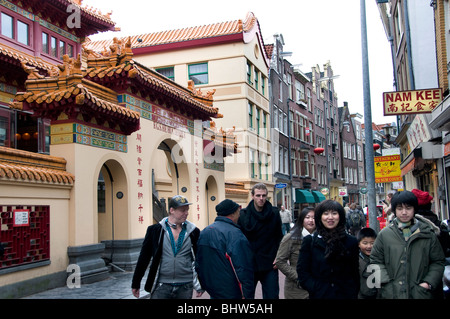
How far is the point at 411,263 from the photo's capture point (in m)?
4.70

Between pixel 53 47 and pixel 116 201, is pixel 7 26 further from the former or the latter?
pixel 116 201

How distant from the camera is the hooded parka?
15.3 feet

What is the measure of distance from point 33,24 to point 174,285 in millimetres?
13039

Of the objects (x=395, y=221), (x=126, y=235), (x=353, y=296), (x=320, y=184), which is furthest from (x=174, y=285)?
(x=320, y=184)

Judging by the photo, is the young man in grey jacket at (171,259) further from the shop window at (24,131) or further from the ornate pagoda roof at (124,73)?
the shop window at (24,131)

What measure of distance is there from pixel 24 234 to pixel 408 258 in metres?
8.15

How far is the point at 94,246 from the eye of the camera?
11805mm


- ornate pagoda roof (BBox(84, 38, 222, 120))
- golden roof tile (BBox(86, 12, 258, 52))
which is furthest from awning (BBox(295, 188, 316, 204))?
ornate pagoda roof (BBox(84, 38, 222, 120))

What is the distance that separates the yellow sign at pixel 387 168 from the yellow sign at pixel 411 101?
2239 mm

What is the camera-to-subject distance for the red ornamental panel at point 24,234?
9602 millimetres

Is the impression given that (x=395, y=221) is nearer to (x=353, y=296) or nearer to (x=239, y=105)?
(x=353, y=296)

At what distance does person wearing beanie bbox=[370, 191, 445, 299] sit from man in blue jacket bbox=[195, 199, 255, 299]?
1303 millimetres

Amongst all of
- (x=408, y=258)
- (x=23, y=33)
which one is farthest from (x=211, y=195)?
(x=408, y=258)
